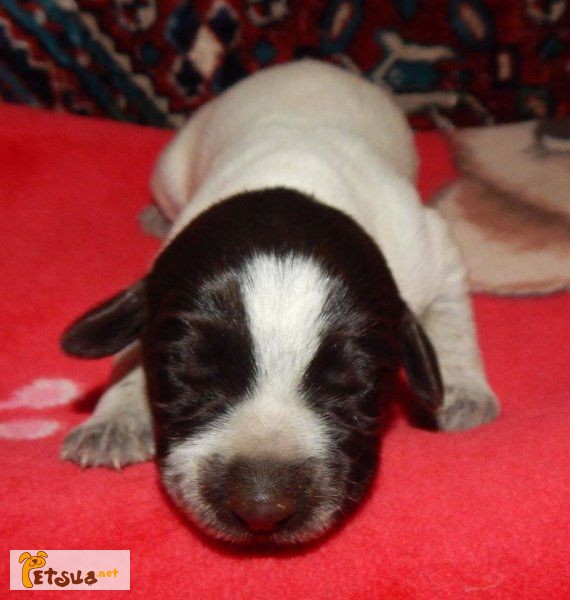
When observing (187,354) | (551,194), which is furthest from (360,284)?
(551,194)

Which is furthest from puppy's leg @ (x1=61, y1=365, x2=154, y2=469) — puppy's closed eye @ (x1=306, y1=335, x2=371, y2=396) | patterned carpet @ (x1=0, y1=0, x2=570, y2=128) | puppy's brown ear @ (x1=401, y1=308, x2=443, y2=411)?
patterned carpet @ (x1=0, y1=0, x2=570, y2=128)

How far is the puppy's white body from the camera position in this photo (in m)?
2.97

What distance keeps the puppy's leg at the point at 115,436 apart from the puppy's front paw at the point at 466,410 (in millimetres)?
926

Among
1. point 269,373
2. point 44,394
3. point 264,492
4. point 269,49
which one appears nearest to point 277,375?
point 269,373

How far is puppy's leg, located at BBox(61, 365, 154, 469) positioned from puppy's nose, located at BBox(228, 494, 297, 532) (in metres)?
0.58

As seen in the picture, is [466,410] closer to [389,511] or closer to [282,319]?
[389,511]

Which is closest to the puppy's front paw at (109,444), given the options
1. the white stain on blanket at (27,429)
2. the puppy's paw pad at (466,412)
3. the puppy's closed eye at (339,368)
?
the white stain on blanket at (27,429)

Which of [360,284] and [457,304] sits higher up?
[360,284]

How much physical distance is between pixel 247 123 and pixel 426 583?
2.26 m

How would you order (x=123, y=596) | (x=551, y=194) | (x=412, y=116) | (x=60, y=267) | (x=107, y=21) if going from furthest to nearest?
(x=412, y=116) < (x=107, y=21) < (x=551, y=194) < (x=60, y=267) < (x=123, y=596)

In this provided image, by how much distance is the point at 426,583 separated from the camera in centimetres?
202

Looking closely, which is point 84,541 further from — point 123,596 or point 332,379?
point 332,379

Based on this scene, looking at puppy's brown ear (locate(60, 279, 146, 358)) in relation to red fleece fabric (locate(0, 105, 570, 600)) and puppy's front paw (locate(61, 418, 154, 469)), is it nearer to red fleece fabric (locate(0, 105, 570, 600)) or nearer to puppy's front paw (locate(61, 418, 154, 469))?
puppy's front paw (locate(61, 418, 154, 469))

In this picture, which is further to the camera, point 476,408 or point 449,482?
point 476,408
